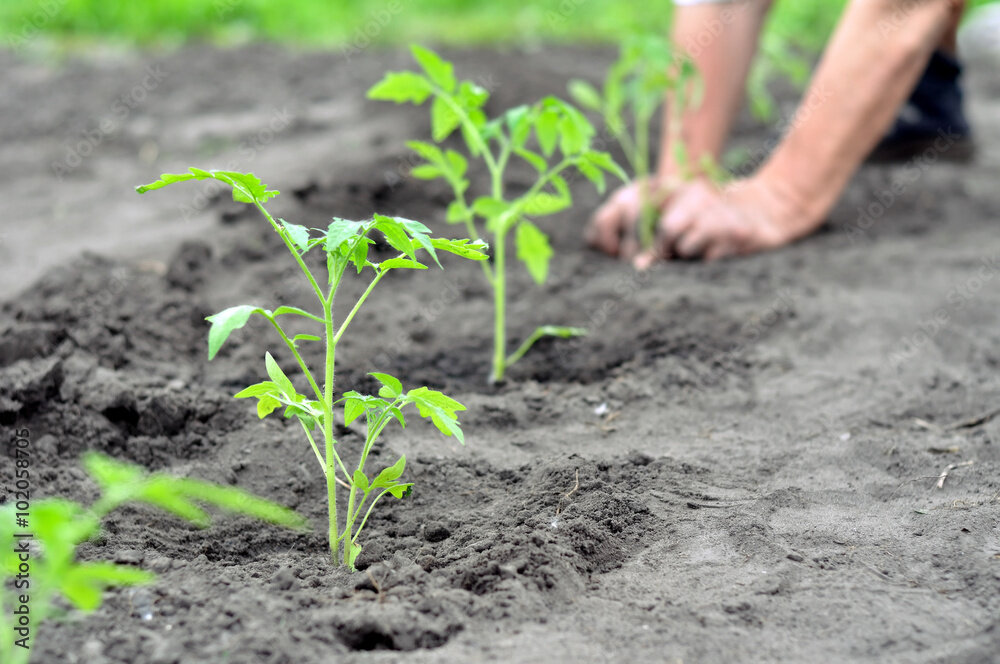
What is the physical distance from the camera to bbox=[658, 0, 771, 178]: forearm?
3576 mm

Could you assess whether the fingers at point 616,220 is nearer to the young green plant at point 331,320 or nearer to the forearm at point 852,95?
the forearm at point 852,95

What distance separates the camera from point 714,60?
361 centimetres

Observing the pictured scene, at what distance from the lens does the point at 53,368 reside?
207 cm

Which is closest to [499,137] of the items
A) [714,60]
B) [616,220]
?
[616,220]

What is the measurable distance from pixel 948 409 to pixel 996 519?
599 millimetres

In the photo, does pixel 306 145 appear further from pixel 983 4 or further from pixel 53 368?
pixel 983 4

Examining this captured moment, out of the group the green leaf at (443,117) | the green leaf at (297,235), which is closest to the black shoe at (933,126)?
the green leaf at (443,117)

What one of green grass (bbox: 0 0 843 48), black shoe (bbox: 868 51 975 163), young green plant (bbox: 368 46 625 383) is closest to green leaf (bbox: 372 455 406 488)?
young green plant (bbox: 368 46 625 383)

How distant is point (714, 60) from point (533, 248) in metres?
1.71
